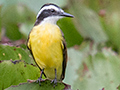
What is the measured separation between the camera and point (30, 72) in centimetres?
224

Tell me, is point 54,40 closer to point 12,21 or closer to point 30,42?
point 30,42

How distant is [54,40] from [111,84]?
0.61 metres

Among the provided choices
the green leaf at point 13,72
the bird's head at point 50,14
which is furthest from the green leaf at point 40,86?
the bird's head at point 50,14

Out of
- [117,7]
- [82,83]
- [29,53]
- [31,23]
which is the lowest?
[82,83]

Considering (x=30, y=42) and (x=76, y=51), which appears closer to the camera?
(x=30, y=42)

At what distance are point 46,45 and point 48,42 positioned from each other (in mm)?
27

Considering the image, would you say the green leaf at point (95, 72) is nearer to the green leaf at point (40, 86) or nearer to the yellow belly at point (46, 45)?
the yellow belly at point (46, 45)

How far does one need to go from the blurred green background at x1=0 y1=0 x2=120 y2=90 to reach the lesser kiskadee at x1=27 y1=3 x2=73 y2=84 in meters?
0.14

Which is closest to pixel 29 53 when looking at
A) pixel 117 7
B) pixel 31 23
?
pixel 31 23

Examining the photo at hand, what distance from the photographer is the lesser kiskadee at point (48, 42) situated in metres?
2.49

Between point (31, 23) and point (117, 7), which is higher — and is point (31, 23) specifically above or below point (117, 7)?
below

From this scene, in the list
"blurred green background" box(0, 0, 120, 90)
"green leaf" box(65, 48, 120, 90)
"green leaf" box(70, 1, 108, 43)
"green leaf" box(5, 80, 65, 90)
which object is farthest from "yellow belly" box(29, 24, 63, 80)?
"green leaf" box(70, 1, 108, 43)

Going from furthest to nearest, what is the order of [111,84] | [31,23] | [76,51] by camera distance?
[31,23] → [76,51] → [111,84]

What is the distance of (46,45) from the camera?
2.48 meters
